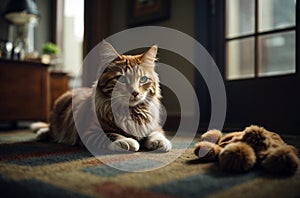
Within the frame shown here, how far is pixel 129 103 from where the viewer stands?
1237 millimetres

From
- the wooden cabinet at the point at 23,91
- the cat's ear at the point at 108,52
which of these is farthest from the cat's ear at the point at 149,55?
the wooden cabinet at the point at 23,91

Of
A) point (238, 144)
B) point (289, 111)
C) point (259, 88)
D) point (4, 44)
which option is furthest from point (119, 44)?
point (238, 144)

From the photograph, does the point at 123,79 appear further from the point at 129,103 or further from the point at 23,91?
the point at 23,91

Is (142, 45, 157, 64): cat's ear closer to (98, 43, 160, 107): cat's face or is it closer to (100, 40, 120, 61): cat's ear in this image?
(98, 43, 160, 107): cat's face

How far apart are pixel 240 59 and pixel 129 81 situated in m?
1.34

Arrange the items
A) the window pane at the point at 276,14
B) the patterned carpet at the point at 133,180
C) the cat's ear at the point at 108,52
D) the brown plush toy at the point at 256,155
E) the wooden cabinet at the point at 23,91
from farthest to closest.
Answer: the wooden cabinet at the point at 23,91 → the window pane at the point at 276,14 → the cat's ear at the point at 108,52 → the brown plush toy at the point at 256,155 → the patterned carpet at the point at 133,180

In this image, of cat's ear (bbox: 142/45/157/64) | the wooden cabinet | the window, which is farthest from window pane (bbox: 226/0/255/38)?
the wooden cabinet

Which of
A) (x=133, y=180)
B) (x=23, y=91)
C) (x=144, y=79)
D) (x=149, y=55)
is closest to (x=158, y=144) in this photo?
(x=144, y=79)

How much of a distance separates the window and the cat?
3.71 ft

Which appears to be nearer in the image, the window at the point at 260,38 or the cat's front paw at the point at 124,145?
the cat's front paw at the point at 124,145

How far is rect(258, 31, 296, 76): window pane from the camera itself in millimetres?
2076

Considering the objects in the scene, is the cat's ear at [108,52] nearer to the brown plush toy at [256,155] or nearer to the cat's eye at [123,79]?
the cat's eye at [123,79]

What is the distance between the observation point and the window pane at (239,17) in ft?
7.43

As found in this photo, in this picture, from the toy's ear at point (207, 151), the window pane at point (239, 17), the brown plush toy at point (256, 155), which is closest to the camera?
the brown plush toy at point (256, 155)
